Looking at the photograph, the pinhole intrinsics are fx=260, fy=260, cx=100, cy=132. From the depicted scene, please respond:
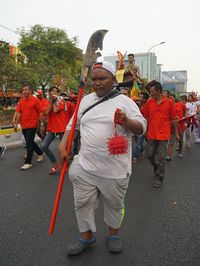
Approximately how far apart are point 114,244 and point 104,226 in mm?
500

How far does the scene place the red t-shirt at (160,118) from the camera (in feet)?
14.9

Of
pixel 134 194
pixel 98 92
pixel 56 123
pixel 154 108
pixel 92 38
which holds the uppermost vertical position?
pixel 92 38

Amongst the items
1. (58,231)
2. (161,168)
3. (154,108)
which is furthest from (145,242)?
(154,108)

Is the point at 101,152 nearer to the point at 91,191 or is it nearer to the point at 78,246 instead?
the point at 91,191

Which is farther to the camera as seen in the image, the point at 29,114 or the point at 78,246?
the point at 29,114

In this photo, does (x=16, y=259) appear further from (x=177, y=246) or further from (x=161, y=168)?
(x=161, y=168)

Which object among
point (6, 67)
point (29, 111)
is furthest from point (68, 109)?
point (6, 67)

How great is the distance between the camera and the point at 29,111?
223 inches

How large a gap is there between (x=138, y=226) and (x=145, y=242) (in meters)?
0.35

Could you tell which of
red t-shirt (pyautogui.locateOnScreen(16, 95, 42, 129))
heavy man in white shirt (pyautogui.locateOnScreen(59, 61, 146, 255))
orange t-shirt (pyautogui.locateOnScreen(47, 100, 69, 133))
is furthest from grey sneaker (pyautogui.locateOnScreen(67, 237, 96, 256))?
red t-shirt (pyautogui.locateOnScreen(16, 95, 42, 129))

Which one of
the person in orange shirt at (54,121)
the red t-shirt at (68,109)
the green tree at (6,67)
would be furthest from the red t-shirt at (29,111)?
the green tree at (6,67)

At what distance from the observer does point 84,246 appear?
257 cm

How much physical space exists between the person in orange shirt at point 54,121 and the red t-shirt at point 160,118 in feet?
6.08

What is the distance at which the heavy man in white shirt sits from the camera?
2.26m
